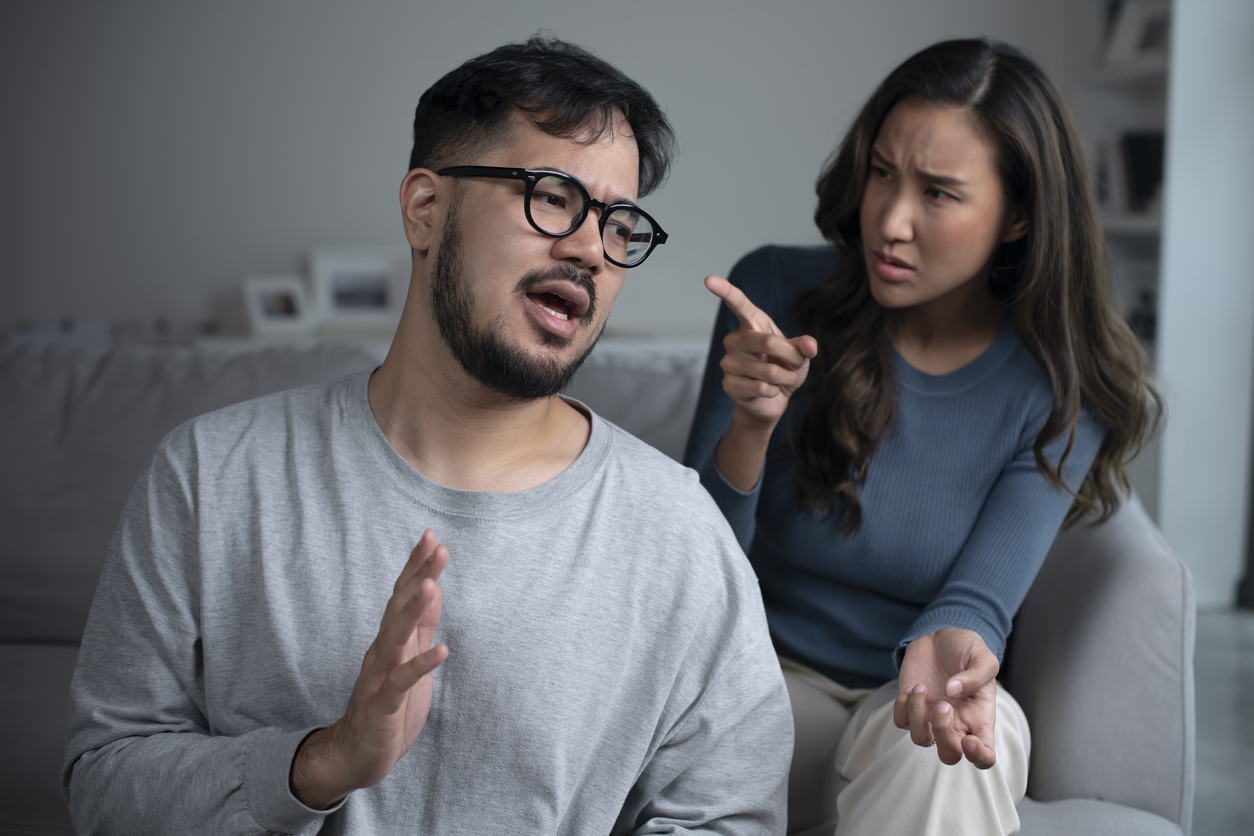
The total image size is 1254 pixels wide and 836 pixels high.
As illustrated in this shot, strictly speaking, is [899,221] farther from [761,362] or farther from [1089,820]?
[1089,820]

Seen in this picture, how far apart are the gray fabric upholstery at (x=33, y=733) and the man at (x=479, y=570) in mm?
539

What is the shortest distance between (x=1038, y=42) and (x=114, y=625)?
4.01 m

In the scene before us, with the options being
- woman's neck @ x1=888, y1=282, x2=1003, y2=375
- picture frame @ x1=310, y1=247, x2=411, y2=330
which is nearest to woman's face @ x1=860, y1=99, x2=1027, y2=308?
woman's neck @ x1=888, y1=282, x2=1003, y2=375

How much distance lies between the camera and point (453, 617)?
3.33 ft

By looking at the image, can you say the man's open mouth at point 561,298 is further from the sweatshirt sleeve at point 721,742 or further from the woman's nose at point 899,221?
the woman's nose at point 899,221

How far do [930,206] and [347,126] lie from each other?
3.12 metres

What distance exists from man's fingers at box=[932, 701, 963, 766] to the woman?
0.24 m

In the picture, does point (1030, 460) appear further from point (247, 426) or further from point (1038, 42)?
point (1038, 42)

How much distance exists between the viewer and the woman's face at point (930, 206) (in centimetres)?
137

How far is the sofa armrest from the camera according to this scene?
128 centimetres

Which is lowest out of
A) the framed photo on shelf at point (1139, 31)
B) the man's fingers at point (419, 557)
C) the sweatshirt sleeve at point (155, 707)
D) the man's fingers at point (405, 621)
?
the sweatshirt sleeve at point (155, 707)

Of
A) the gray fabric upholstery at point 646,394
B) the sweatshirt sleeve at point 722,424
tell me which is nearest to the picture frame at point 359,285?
the gray fabric upholstery at point 646,394

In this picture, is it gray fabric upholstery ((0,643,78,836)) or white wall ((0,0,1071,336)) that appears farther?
white wall ((0,0,1071,336))

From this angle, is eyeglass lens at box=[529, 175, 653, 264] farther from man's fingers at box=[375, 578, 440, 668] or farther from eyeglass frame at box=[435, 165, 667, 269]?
man's fingers at box=[375, 578, 440, 668]
